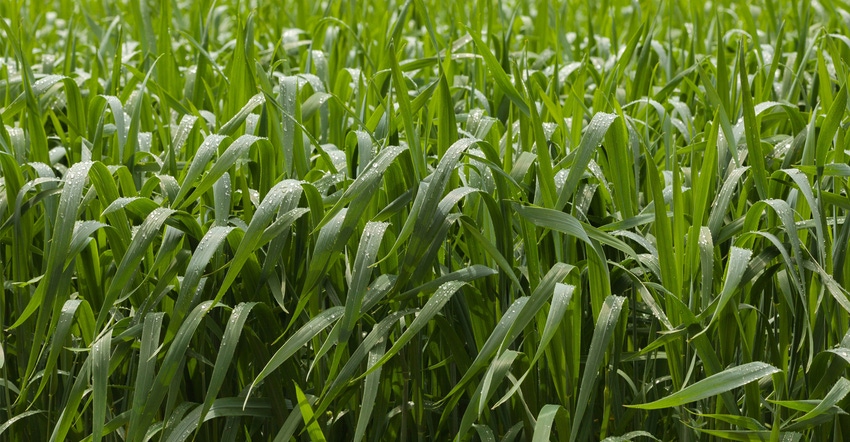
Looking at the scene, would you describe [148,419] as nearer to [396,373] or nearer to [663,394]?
[396,373]

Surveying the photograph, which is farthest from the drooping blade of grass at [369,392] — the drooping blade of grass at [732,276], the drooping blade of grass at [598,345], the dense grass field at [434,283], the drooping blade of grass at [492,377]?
the drooping blade of grass at [732,276]

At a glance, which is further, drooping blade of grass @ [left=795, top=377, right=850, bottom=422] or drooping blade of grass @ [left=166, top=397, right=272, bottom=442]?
drooping blade of grass @ [left=166, top=397, right=272, bottom=442]

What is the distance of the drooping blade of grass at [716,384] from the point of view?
0.98 meters

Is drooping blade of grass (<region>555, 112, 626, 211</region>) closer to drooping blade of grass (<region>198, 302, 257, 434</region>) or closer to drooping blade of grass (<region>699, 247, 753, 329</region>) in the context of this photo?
drooping blade of grass (<region>699, 247, 753, 329</region>)

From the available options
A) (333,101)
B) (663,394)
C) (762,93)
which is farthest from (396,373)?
(762,93)

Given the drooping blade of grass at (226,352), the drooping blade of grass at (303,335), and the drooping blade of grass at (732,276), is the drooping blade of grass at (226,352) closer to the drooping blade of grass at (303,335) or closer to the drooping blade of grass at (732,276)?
the drooping blade of grass at (303,335)

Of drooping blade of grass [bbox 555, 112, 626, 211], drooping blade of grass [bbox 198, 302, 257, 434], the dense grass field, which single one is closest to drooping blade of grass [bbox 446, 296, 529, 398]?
the dense grass field

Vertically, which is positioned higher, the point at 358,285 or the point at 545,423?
the point at 358,285

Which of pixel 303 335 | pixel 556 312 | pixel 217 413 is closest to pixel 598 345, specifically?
pixel 556 312

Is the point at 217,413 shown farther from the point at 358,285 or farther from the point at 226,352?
the point at 358,285

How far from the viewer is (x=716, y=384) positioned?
0.99 m

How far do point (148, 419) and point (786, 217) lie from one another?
77 centimetres

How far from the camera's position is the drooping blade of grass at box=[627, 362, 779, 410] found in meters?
0.98

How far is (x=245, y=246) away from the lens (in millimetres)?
1066
